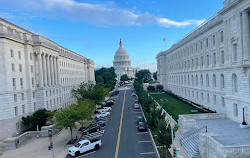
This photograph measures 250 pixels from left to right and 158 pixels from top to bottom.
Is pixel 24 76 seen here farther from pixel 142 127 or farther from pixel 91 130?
pixel 142 127

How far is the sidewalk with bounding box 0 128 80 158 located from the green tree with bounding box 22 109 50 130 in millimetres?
4248

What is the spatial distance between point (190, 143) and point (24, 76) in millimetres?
34203

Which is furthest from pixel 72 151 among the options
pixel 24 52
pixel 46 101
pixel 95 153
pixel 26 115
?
pixel 24 52

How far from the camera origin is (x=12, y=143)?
2847 cm

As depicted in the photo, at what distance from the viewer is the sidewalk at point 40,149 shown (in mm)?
25150

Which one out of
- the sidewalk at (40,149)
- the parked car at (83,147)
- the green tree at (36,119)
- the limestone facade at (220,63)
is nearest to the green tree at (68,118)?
the sidewalk at (40,149)

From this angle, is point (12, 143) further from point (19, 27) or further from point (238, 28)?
point (238, 28)

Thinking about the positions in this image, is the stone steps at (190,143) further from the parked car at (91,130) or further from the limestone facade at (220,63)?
the parked car at (91,130)

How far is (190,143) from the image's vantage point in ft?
70.7

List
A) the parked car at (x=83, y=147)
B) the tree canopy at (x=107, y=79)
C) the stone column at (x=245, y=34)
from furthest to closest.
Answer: the tree canopy at (x=107, y=79) → the stone column at (x=245, y=34) → the parked car at (x=83, y=147)

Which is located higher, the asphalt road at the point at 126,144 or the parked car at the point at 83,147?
the parked car at the point at 83,147

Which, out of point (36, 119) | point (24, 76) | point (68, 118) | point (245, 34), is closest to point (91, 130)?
point (68, 118)

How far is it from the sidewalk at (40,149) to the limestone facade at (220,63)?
25.7m

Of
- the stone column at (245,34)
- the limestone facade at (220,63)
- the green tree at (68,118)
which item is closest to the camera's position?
the stone column at (245,34)
